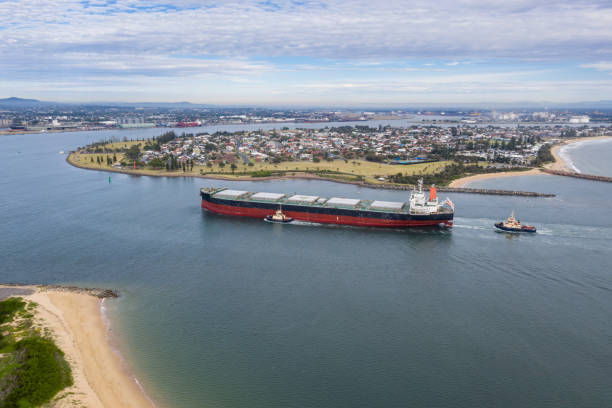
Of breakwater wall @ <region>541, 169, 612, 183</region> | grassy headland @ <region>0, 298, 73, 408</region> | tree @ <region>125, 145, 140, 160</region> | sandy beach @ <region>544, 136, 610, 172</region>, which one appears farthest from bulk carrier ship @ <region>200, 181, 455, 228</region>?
sandy beach @ <region>544, 136, 610, 172</region>

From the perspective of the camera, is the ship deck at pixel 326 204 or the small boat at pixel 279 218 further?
the small boat at pixel 279 218

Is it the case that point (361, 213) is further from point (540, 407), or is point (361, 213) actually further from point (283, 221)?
point (540, 407)

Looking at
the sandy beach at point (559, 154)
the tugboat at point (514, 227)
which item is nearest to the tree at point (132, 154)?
the tugboat at point (514, 227)

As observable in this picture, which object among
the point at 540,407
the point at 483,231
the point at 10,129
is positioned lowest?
the point at 540,407

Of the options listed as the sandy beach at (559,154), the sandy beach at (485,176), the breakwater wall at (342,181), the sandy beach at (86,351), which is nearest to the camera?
the sandy beach at (86,351)

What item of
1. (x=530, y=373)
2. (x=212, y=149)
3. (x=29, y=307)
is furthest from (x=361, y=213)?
(x=212, y=149)

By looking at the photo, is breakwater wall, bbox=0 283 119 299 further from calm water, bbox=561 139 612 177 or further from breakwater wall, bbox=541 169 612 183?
calm water, bbox=561 139 612 177

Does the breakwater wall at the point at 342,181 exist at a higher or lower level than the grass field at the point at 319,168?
lower

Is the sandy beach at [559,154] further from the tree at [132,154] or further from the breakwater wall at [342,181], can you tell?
the tree at [132,154]
